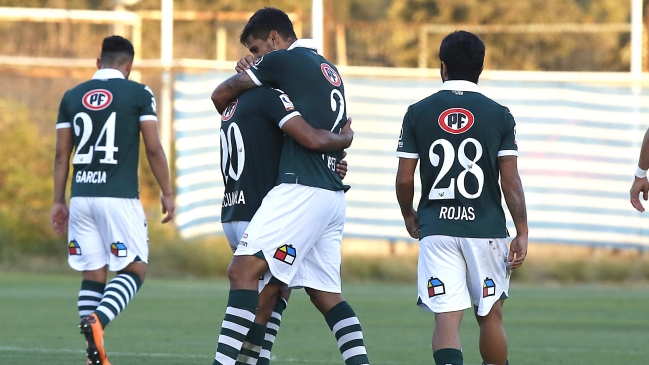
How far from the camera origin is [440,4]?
28703 mm

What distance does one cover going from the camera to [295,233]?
19.8 feet

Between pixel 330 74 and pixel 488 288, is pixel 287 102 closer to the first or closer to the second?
pixel 330 74

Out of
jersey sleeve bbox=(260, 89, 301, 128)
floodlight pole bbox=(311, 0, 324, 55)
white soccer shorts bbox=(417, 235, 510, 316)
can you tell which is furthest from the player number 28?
floodlight pole bbox=(311, 0, 324, 55)

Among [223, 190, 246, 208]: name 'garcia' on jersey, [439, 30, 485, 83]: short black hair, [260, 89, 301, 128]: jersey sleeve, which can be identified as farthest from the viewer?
[223, 190, 246, 208]: name 'garcia' on jersey

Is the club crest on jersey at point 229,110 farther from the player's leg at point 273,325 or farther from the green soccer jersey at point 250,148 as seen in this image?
the player's leg at point 273,325

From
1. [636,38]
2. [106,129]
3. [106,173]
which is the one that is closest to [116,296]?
[106,173]

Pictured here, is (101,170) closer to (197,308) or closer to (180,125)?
(197,308)

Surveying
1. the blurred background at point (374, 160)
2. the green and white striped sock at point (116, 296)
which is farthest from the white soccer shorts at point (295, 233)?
the blurred background at point (374, 160)

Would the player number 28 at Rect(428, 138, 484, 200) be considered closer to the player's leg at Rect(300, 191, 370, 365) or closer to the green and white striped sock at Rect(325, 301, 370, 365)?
the player's leg at Rect(300, 191, 370, 365)

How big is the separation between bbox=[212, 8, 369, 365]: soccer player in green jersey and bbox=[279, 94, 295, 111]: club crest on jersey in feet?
0.12

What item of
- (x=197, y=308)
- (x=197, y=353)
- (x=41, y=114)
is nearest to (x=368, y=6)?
(x=41, y=114)

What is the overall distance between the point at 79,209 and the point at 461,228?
3065 millimetres

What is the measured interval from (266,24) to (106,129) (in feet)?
6.11

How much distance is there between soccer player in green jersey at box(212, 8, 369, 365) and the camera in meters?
6.00
